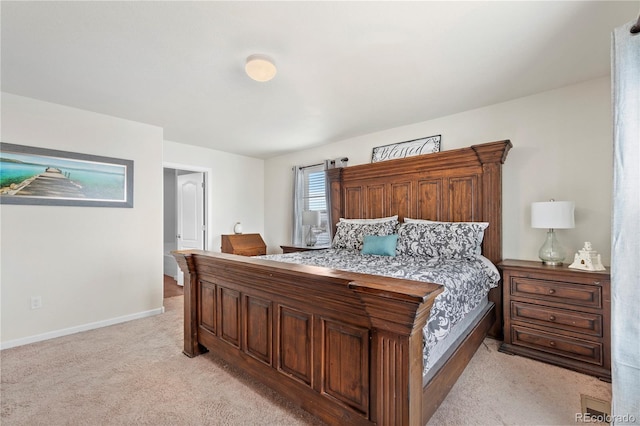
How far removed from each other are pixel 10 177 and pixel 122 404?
2507 millimetres

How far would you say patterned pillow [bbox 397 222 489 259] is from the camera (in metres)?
2.76

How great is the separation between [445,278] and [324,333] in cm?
91

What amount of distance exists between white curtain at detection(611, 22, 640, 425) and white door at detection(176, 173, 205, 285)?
4.92 meters

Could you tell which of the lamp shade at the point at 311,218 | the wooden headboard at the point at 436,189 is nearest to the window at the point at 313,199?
the lamp shade at the point at 311,218

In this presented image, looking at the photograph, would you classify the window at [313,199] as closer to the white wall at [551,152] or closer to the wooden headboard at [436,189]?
the wooden headboard at [436,189]

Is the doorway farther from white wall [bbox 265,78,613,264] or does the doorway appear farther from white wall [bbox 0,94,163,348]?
white wall [bbox 265,78,613,264]

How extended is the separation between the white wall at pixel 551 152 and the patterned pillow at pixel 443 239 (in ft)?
1.54

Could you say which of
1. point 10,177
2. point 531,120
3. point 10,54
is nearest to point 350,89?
point 531,120

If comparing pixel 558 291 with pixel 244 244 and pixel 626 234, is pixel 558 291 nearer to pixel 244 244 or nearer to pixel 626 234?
pixel 626 234

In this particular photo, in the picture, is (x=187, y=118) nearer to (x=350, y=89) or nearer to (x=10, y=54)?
(x=10, y=54)

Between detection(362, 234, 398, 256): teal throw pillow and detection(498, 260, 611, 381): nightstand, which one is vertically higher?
detection(362, 234, 398, 256): teal throw pillow

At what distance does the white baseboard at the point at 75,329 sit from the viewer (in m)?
2.70

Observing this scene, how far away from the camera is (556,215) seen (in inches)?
94.1

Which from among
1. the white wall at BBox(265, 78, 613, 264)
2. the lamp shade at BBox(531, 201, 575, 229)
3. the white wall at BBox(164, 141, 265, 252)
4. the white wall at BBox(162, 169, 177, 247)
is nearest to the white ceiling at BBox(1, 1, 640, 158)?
the white wall at BBox(265, 78, 613, 264)
